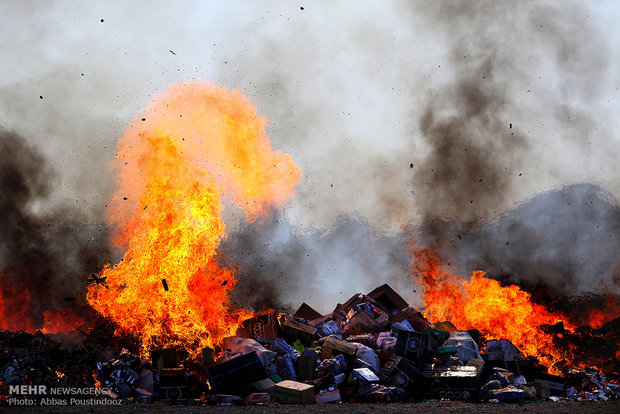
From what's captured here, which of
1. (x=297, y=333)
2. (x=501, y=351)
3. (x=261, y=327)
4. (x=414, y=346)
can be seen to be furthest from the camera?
(x=297, y=333)

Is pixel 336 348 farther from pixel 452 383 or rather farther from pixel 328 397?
pixel 452 383

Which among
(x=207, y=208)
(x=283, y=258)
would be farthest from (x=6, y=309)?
(x=283, y=258)

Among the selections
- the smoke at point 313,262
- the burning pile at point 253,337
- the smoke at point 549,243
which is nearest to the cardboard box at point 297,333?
the burning pile at point 253,337

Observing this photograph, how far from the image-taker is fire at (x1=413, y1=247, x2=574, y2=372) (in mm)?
15375

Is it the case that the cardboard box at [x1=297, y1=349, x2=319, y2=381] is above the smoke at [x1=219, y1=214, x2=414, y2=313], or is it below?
below

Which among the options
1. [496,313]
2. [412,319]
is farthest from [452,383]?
[496,313]

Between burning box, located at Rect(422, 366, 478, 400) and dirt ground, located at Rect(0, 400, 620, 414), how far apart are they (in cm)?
57

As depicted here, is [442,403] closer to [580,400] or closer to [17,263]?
[580,400]

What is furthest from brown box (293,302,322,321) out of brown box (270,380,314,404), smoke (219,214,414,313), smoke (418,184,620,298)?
smoke (418,184,620,298)

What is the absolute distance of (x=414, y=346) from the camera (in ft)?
42.7

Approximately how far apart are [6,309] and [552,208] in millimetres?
18395

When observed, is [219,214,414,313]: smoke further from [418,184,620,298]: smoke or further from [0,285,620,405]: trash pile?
[0,285,620,405]: trash pile

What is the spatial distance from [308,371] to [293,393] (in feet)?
4.07

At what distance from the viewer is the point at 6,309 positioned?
59.1 ft
